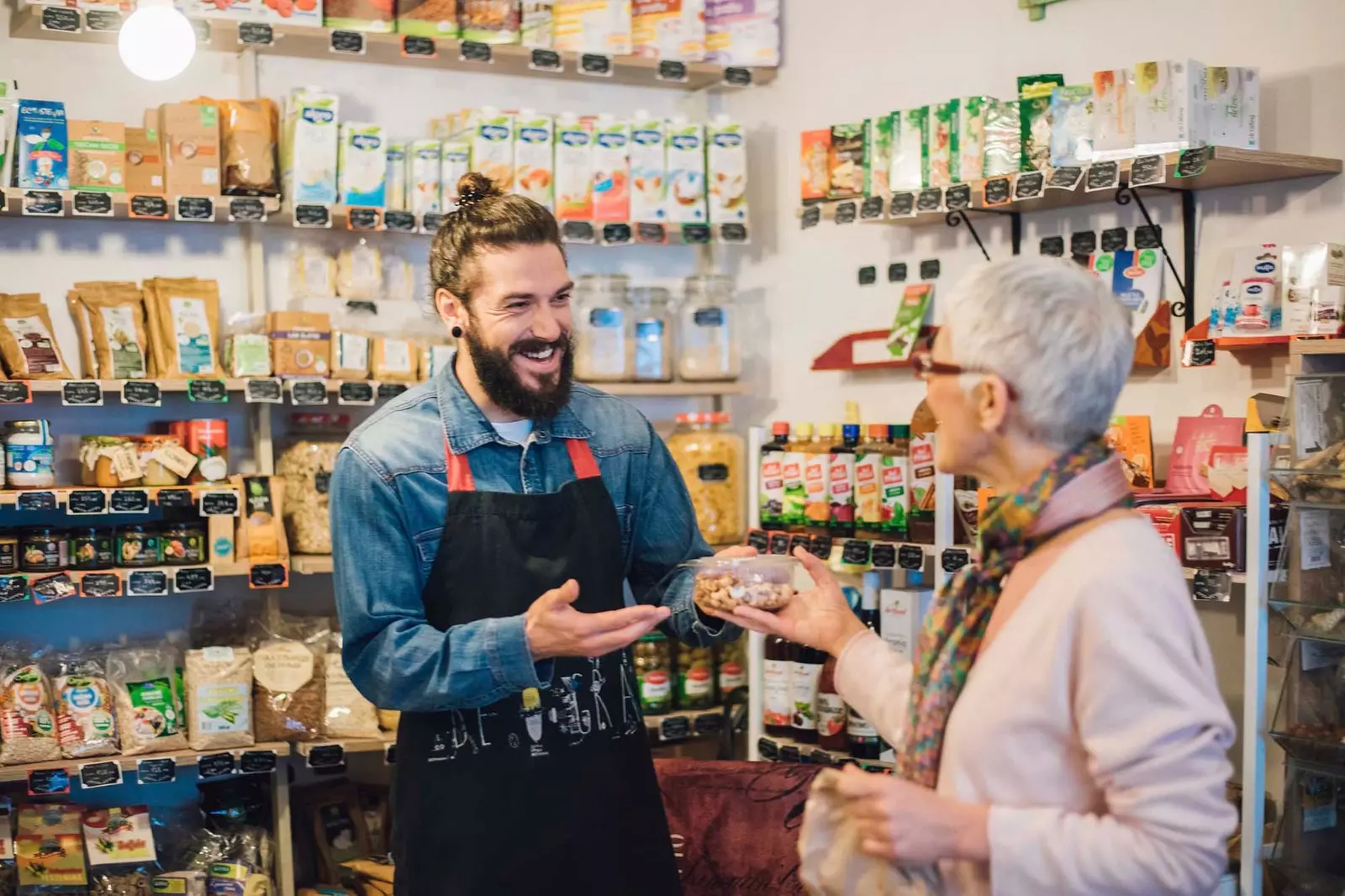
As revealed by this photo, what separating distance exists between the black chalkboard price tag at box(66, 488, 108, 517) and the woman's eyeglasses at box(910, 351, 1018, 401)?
2890 mm

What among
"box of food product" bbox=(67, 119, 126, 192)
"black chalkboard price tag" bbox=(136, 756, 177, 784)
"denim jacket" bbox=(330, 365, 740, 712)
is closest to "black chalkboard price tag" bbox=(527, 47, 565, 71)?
"box of food product" bbox=(67, 119, 126, 192)

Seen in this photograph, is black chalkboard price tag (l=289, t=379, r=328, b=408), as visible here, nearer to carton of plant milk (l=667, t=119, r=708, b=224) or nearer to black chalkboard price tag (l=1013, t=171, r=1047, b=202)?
carton of plant milk (l=667, t=119, r=708, b=224)

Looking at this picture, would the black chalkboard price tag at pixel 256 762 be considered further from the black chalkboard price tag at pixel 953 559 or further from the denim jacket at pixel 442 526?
the black chalkboard price tag at pixel 953 559

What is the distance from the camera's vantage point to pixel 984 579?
1.69 m

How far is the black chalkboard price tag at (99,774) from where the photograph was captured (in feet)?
12.7

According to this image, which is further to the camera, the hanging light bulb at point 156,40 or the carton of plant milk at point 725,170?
the carton of plant milk at point 725,170

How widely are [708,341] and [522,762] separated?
2629 millimetres

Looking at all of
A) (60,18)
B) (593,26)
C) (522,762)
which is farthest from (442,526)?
(593,26)

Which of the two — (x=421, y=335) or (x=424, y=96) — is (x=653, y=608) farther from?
(x=424, y=96)

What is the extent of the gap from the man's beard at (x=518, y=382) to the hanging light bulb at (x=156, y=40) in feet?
6.45

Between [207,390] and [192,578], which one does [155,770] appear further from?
[207,390]

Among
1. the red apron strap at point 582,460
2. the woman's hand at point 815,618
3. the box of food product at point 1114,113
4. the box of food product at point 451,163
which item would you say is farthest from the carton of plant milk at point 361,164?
the woman's hand at point 815,618

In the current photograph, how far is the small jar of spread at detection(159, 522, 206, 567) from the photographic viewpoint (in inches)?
160

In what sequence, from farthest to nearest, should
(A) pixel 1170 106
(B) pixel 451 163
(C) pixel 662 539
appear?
(B) pixel 451 163 < (A) pixel 1170 106 < (C) pixel 662 539
